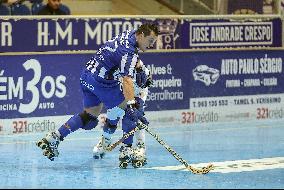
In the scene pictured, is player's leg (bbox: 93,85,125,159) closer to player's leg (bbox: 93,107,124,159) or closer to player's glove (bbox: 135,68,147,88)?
player's leg (bbox: 93,107,124,159)

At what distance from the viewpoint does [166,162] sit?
46.6ft

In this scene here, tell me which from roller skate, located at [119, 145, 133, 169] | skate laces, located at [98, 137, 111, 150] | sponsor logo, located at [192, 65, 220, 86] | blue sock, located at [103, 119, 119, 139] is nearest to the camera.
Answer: roller skate, located at [119, 145, 133, 169]

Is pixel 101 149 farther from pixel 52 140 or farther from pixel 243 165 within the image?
pixel 243 165

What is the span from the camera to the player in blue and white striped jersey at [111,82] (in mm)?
13109

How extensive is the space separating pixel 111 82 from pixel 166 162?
1.42 meters

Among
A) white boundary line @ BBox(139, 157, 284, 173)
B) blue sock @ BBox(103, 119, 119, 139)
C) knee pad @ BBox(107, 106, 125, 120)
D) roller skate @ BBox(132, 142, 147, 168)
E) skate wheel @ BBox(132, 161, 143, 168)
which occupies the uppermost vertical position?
knee pad @ BBox(107, 106, 125, 120)

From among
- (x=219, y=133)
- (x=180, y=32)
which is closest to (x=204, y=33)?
(x=180, y=32)

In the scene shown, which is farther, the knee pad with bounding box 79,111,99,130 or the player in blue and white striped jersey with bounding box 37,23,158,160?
the knee pad with bounding box 79,111,99,130

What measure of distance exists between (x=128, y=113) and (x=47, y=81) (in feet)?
13.7

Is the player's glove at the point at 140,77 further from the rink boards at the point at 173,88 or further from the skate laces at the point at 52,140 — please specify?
the rink boards at the point at 173,88

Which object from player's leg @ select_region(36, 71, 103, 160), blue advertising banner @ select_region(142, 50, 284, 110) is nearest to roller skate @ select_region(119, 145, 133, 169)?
player's leg @ select_region(36, 71, 103, 160)

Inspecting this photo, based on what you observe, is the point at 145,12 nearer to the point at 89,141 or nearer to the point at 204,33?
the point at 204,33

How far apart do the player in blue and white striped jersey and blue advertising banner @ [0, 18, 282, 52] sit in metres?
3.28

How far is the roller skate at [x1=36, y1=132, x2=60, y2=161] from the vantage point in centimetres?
1380
